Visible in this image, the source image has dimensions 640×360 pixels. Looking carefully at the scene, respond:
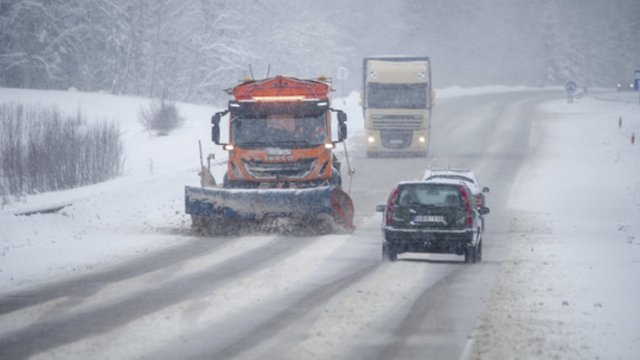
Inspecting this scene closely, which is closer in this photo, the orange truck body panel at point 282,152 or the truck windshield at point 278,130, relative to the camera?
the orange truck body panel at point 282,152

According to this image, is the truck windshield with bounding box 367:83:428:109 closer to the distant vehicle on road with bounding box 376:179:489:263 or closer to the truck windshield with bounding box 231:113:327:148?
the truck windshield with bounding box 231:113:327:148

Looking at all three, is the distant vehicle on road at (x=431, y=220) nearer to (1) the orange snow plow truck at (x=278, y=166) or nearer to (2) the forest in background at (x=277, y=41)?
(1) the orange snow plow truck at (x=278, y=166)

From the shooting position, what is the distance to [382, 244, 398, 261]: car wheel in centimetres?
1916

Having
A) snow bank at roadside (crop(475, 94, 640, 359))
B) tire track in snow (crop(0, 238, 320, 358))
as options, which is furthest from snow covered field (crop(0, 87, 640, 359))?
tire track in snow (crop(0, 238, 320, 358))

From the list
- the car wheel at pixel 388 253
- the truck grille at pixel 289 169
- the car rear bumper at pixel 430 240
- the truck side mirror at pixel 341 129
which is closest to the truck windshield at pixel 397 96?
the truck side mirror at pixel 341 129

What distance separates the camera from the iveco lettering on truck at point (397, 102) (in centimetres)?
4212

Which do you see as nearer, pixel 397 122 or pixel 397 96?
pixel 397 96

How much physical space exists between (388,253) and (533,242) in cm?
488

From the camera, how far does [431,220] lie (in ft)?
61.4

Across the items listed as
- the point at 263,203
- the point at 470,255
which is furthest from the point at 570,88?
the point at 470,255

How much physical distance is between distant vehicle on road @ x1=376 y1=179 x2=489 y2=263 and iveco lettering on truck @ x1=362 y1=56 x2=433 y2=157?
23.3 metres

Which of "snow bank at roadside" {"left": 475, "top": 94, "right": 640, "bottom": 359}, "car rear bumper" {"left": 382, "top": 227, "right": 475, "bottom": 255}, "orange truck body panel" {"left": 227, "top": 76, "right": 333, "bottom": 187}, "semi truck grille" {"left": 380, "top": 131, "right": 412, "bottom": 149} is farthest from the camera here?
"semi truck grille" {"left": 380, "top": 131, "right": 412, "bottom": 149}

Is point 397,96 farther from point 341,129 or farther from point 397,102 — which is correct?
point 341,129

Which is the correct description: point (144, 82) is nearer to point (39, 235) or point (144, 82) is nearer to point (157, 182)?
point (157, 182)
